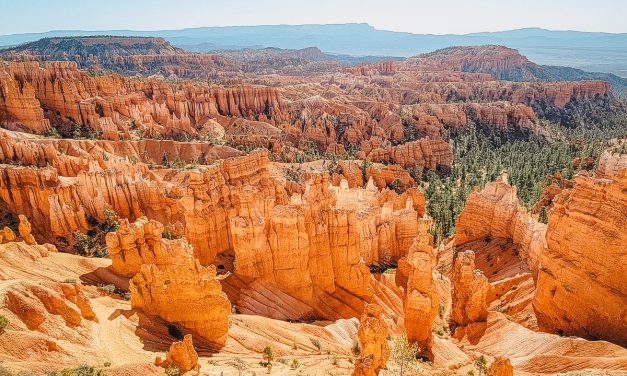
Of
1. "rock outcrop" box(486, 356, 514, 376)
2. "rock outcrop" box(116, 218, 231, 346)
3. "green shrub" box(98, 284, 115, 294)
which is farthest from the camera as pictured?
"green shrub" box(98, 284, 115, 294)

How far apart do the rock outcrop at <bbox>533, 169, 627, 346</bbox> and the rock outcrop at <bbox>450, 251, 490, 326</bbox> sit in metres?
3.17

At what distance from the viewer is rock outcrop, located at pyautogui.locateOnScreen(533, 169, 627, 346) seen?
22.1m

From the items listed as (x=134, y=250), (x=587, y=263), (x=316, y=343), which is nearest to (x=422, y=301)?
(x=316, y=343)

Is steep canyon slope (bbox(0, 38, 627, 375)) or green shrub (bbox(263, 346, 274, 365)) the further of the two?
green shrub (bbox(263, 346, 274, 365))

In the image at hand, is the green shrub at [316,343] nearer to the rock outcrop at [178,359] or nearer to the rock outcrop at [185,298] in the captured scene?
the rock outcrop at [185,298]

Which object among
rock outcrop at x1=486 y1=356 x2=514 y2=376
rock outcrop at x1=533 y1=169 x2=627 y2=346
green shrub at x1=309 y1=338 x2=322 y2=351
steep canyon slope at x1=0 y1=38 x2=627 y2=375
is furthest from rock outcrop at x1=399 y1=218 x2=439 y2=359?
rock outcrop at x1=533 y1=169 x2=627 y2=346

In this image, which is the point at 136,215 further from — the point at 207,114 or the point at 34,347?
the point at 207,114

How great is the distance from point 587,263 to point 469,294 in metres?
7.21

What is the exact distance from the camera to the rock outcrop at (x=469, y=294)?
90.8 ft

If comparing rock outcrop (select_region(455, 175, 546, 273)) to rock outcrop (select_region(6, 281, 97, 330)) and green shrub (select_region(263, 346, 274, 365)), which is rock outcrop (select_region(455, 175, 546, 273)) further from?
rock outcrop (select_region(6, 281, 97, 330))

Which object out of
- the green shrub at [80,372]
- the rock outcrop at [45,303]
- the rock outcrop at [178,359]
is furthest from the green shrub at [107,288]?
the green shrub at [80,372]

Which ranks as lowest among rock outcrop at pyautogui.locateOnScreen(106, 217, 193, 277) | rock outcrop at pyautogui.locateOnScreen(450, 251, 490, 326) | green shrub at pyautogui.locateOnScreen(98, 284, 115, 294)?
rock outcrop at pyautogui.locateOnScreen(450, 251, 490, 326)

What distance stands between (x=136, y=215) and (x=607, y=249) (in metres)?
39.3

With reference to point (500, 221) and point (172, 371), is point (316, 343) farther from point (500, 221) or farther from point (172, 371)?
point (500, 221)
